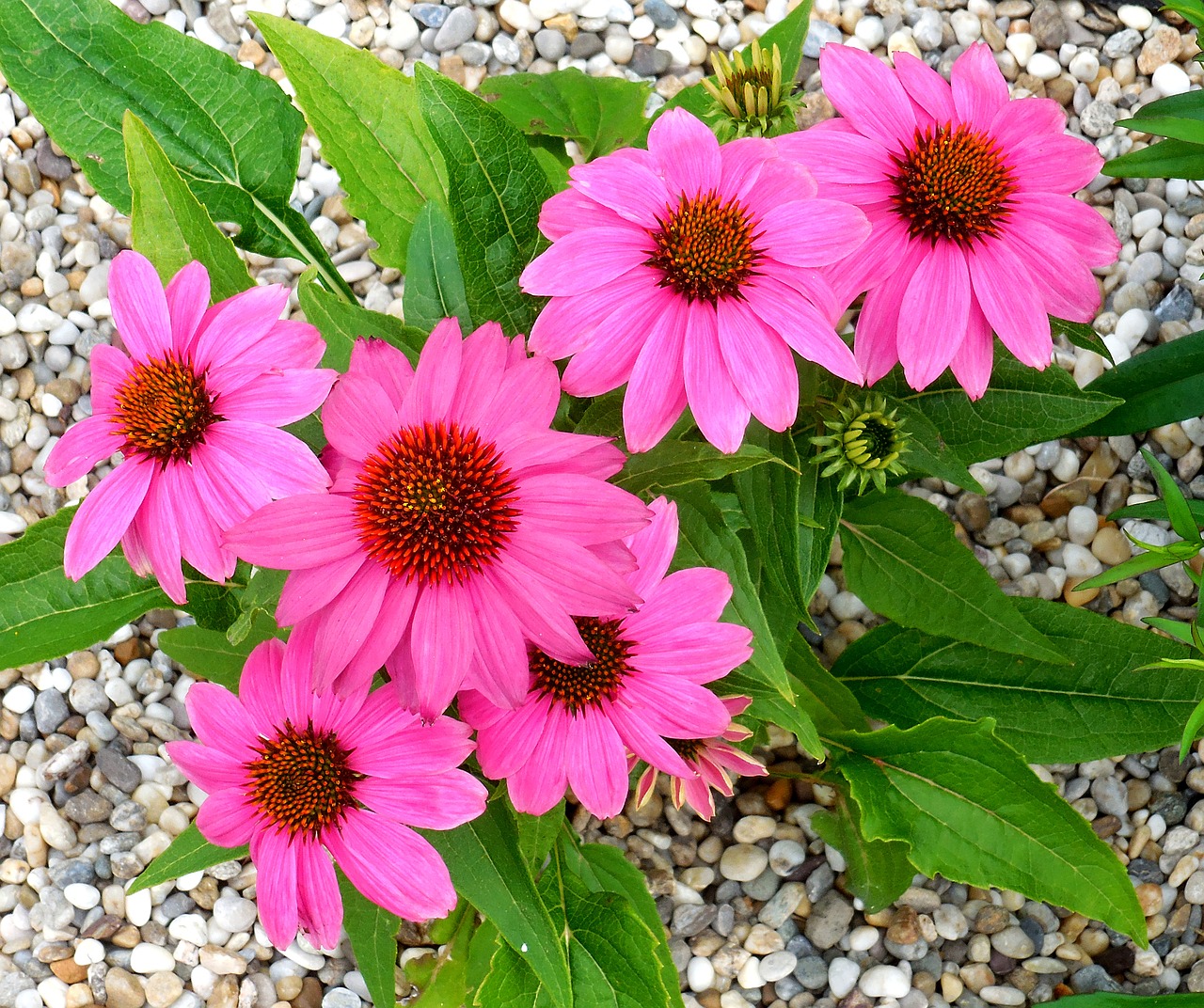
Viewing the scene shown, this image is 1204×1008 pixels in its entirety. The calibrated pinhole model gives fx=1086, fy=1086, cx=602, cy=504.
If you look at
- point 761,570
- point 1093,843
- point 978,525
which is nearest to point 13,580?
point 761,570

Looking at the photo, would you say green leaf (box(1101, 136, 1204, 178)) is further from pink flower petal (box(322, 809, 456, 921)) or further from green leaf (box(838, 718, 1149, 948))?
pink flower petal (box(322, 809, 456, 921))

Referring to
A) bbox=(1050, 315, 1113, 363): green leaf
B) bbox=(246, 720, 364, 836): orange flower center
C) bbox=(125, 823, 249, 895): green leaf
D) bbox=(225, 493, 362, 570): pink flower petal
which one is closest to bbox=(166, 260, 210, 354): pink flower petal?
bbox=(225, 493, 362, 570): pink flower petal

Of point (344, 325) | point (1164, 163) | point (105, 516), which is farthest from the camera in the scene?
point (1164, 163)

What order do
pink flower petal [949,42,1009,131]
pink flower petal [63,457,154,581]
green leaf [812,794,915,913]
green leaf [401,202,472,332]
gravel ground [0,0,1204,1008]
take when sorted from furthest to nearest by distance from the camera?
gravel ground [0,0,1204,1008]
green leaf [812,794,915,913]
green leaf [401,202,472,332]
pink flower petal [949,42,1009,131]
pink flower petal [63,457,154,581]

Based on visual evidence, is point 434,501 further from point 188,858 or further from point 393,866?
point 188,858

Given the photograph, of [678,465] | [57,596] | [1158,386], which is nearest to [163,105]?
[57,596]

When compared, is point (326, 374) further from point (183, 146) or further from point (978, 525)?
point (978, 525)
